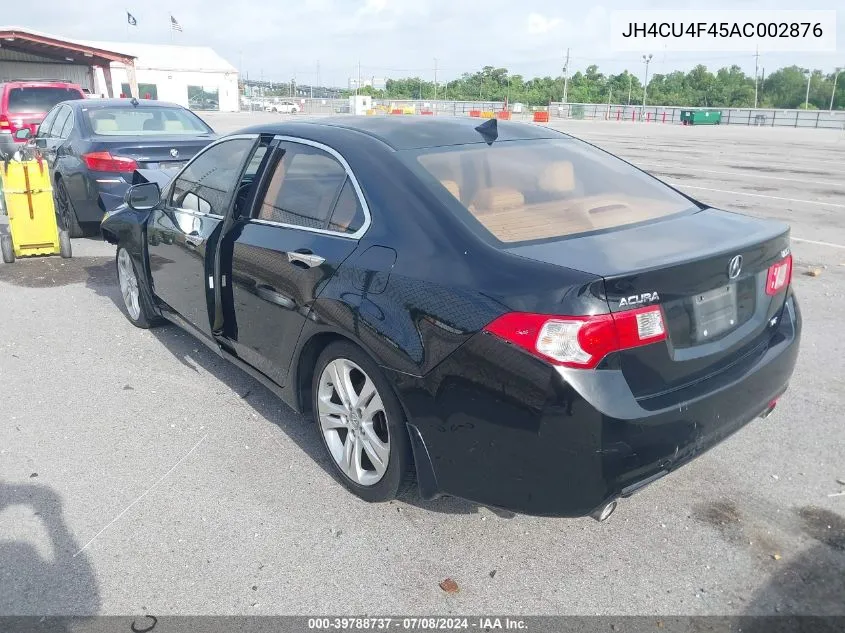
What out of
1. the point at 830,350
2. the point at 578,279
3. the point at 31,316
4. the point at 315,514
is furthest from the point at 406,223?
the point at 31,316

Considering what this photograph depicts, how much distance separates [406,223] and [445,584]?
145 cm

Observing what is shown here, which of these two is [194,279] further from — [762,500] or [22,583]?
[762,500]

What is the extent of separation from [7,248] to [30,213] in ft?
1.49

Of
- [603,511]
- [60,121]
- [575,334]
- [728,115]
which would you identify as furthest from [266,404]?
[728,115]

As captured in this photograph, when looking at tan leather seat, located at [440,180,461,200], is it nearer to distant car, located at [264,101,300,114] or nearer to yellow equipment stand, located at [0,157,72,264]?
yellow equipment stand, located at [0,157,72,264]

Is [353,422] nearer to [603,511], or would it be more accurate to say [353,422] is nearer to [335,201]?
[335,201]

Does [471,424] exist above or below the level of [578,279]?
below

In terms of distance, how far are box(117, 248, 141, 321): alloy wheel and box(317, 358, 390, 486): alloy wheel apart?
2.84 meters

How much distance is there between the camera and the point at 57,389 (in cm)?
469

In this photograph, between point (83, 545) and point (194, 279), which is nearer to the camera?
point (83, 545)

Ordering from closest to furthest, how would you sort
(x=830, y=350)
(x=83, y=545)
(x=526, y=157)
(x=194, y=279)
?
(x=83, y=545)
(x=526, y=157)
(x=194, y=279)
(x=830, y=350)

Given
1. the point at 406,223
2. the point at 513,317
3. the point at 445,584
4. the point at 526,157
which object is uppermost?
the point at 526,157

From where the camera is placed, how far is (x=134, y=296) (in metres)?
5.79

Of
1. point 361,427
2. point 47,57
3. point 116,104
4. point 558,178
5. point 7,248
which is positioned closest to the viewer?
point 361,427
